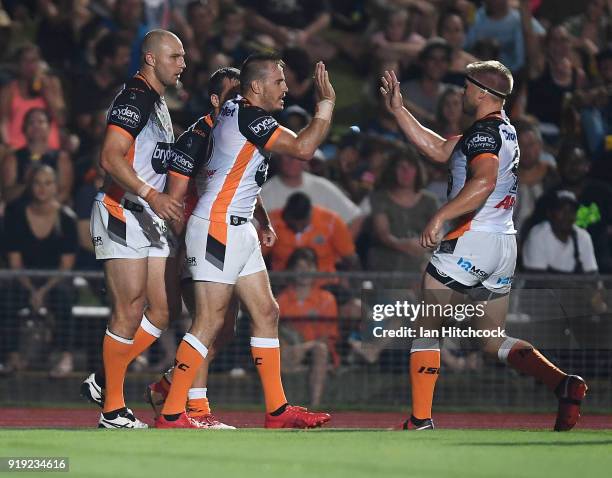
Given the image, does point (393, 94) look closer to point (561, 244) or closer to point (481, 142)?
point (481, 142)

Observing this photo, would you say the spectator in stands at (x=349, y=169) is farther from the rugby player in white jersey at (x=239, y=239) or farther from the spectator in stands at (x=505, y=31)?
the rugby player in white jersey at (x=239, y=239)

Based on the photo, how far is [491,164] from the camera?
964 centimetres

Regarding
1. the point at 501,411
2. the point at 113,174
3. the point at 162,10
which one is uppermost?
the point at 162,10

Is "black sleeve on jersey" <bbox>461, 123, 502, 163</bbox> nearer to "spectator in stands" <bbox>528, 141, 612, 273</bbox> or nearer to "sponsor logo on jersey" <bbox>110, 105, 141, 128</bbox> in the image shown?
"sponsor logo on jersey" <bbox>110, 105, 141, 128</bbox>

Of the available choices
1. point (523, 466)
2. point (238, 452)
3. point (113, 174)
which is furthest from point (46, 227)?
point (523, 466)

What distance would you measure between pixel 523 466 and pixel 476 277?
2.60m

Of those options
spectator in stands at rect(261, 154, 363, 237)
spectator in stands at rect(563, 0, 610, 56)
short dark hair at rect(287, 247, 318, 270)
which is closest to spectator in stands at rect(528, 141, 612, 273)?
spectator in stands at rect(261, 154, 363, 237)

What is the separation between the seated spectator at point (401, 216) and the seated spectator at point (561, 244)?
1.06 metres

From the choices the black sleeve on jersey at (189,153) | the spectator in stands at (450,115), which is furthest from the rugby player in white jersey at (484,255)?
the spectator in stands at (450,115)

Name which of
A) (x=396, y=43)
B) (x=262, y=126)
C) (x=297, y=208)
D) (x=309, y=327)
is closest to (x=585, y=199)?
(x=297, y=208)

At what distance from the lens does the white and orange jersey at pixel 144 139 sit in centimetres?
991

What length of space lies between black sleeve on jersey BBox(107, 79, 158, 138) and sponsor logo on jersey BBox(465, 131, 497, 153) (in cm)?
211

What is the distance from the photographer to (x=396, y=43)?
18141 mm

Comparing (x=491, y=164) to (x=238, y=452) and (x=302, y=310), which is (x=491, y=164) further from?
(x=302, y=310)
